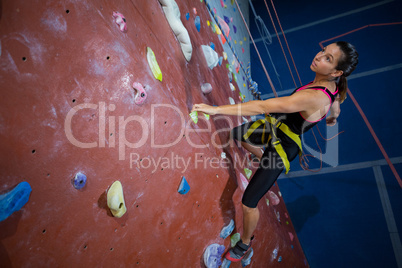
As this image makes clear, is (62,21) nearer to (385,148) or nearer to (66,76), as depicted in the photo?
(66,76)

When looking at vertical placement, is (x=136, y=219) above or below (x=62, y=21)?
below

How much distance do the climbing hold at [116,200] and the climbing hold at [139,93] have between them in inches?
14.2

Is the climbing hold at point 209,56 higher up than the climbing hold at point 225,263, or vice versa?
the climbing hold at point 209,56

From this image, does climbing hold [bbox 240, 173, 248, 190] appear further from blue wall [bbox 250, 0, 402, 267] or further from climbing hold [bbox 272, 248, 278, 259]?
blue wall [bbox 250, 0, 402, 267]

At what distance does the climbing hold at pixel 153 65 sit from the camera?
48.2 inches

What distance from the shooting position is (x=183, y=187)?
1.31 m

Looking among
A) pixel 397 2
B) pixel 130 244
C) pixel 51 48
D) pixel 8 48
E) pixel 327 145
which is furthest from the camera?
pixel 397 2

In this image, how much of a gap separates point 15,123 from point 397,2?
5.87 m

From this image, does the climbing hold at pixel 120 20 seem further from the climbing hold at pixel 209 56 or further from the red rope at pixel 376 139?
the red rope at pixel 376 139

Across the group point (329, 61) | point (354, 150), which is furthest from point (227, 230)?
point (354, 150)

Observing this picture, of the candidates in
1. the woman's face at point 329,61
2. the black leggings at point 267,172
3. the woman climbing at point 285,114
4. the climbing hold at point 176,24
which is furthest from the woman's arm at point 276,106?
the climbing hold at point 176,24

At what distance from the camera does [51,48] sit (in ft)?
2.70

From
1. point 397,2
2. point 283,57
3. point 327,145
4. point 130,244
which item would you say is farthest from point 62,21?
point 397,2

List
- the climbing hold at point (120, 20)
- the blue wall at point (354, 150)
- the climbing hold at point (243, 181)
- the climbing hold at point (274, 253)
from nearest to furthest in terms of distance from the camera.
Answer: the climbing hold at point (120, 20)
the climbing hold at point (243, 181)
the climbing hold at point (274, 253)
the blue wall at point (354, 150)
